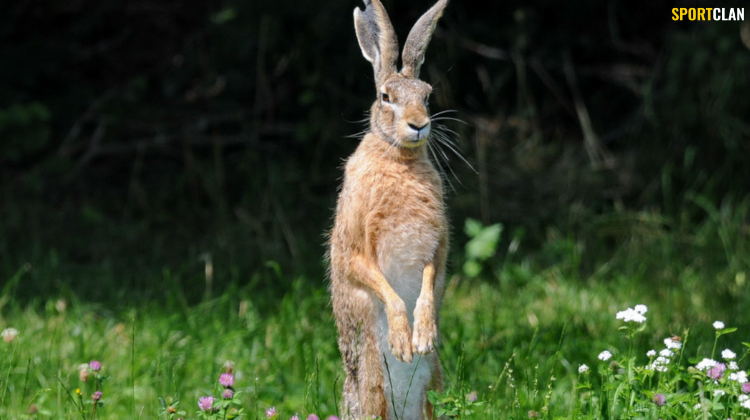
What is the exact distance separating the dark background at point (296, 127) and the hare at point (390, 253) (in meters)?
1.96

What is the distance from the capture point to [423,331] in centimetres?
279

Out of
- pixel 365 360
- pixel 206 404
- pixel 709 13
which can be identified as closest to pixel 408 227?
pixel 365 360

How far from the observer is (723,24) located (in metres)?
6.07

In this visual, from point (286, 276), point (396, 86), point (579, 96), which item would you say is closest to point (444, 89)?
point (579, 96)

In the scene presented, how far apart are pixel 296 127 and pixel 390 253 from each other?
3.54 meters

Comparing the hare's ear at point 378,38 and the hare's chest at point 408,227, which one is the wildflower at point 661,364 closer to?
the hare's chest at point 408,227

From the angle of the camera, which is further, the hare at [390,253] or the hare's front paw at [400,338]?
the hare at [390,253]

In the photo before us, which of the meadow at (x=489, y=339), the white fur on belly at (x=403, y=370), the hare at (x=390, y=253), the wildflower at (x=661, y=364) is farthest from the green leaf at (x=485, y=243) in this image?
the wildflower at (x=661, y=364)

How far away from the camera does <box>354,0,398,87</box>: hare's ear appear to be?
127 inches

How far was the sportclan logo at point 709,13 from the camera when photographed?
6.06 meters

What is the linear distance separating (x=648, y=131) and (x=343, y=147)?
81.2 inches

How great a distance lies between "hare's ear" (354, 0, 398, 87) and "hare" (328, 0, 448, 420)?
0.05 feet

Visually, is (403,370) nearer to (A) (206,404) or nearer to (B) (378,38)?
(A) (206,404)

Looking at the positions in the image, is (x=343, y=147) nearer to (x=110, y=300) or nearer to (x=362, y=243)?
(x=110, y=300)
